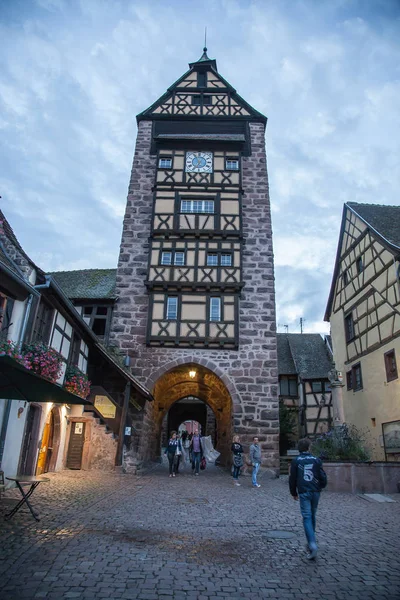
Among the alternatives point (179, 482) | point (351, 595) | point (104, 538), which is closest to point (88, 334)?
point (179, 482)

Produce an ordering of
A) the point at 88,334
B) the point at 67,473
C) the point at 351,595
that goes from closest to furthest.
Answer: the point at 351,595 < the point at 67,473 < the point at 88,334

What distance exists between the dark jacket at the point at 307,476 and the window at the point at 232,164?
53.3 ft

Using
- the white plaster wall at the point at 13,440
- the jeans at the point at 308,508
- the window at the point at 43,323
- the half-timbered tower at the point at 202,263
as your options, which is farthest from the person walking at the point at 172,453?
the jeans at the point at 308,508

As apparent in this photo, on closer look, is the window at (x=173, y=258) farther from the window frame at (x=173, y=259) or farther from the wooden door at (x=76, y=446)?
the wooden door at (x=76, y=446)

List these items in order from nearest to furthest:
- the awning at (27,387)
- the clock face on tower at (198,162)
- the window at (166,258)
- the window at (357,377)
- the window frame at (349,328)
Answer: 1. the awning at (27,387)
2. the window at (166,258)
3. the window at (357,377)
4. the clock face on tower at (198,162)
5. the window frame at (349,328)

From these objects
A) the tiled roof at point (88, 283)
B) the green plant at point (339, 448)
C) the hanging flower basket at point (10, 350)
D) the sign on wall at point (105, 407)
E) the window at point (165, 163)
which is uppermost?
the window at point (165, 163)

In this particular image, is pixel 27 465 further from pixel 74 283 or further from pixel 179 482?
pixel 74 283

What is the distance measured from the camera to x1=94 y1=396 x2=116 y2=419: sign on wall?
14336 millimetres

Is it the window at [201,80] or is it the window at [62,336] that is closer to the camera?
the window at [62,336]

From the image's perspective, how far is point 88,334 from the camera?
48.0ft

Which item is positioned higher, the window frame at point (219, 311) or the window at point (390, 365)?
the window frame at point (219, 311)

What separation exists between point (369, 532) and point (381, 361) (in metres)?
11.5

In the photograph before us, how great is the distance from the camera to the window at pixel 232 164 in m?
19.4

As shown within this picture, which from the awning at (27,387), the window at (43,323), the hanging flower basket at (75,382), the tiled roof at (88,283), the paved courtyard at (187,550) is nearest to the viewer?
the paved courtyard at (187,550)
